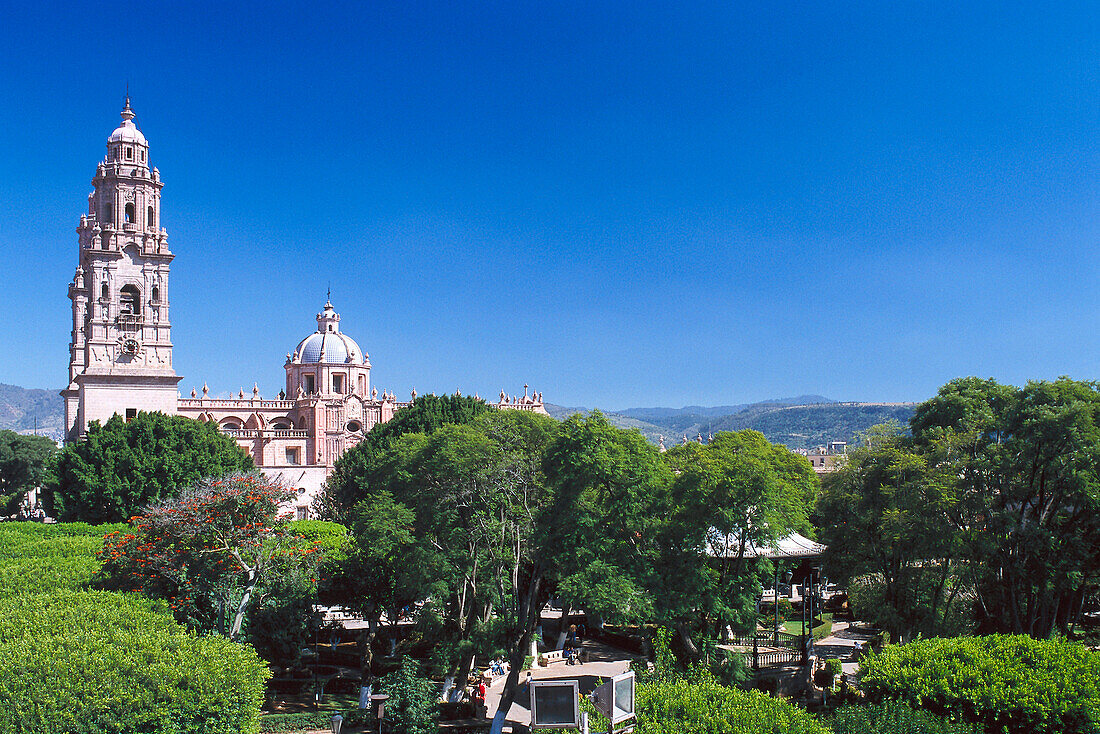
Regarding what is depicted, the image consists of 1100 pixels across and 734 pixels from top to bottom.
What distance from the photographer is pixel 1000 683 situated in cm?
1526

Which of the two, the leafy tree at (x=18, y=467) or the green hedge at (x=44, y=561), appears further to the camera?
the leafy tree at (x=18, y=467)

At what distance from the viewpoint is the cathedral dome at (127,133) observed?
65.5 metres

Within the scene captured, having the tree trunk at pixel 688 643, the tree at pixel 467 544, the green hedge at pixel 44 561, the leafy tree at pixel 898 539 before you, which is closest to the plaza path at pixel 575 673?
the tree at pixel 467 544

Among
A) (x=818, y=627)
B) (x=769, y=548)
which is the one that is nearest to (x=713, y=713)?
(x=769, y=548)

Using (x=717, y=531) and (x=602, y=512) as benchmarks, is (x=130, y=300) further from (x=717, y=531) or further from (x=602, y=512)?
(x=717, y=531)

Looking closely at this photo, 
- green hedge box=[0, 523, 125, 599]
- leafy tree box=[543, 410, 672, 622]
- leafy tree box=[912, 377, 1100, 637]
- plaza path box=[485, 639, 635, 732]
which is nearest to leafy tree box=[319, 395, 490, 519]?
green hedge box=[0, 523, 125, 599]

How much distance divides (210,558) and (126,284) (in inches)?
1971

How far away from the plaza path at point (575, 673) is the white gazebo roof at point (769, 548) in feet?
14.8

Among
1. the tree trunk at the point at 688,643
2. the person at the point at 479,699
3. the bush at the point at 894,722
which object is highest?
the bush at the point at 894,722

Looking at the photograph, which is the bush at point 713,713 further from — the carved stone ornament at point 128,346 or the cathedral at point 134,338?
the carved stone ornament at point 128,346

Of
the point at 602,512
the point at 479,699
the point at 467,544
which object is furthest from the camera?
the point at 467,544

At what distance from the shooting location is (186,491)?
24.8 m

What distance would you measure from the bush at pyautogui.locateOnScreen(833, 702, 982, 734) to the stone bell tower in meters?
59.1

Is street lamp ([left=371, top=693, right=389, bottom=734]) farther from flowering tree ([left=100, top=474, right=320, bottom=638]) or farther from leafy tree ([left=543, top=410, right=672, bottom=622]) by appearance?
leafy tree ([left=543, top=410, right=672, bottom=622])
